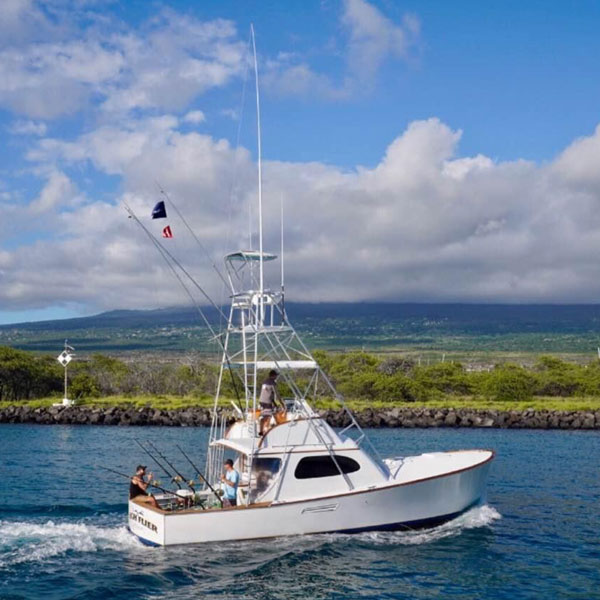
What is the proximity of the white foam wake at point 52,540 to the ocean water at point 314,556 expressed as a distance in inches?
1.3

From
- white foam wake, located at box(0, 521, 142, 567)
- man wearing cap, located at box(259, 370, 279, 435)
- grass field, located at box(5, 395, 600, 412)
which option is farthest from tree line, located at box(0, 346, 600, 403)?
man wearing cap, located at box(259, 370, 279, 435)

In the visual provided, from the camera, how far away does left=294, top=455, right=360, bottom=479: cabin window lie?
19.5m

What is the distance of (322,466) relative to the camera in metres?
19.7

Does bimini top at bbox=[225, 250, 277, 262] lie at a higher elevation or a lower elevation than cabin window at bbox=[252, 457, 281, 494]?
higher

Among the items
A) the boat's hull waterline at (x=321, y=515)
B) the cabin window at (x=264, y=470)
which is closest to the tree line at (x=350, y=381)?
the boat's hull waterline at (x=321, y=515)

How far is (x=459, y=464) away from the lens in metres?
21.9

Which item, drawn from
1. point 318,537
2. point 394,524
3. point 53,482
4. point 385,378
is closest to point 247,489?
point 318,537

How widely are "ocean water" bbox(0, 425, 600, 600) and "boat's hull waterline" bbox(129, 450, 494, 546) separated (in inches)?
10.0

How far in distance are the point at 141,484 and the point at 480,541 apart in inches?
339

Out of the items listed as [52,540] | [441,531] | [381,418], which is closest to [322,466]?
[441,531]

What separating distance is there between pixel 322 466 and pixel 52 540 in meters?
6.93

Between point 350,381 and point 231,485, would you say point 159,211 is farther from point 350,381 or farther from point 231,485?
point 350,381

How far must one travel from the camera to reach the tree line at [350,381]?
69.3m

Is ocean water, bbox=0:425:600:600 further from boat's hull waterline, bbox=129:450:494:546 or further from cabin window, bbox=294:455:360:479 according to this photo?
cabin window, bbox=294:455:360:479
